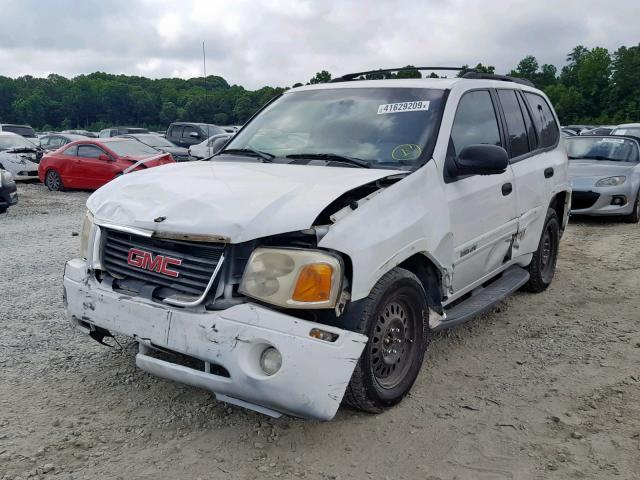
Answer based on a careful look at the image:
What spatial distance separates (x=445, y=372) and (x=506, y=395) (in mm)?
453

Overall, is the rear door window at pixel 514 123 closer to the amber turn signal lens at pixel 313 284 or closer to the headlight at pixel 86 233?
the amber turn signal lens at pixel 313 284

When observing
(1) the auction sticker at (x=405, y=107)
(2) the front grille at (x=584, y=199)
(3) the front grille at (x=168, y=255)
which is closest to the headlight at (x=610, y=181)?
(2) the front grille at (x=584, y=199)

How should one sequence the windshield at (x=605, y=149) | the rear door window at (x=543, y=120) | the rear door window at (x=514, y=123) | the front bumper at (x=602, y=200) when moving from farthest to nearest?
the windshield at (x=605, y=149), the front bumper at (x=602, y=200), the rear door window at (x=543, y=120), the rear door window at (x=514, y=123)

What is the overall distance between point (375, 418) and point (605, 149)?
944 centimetres

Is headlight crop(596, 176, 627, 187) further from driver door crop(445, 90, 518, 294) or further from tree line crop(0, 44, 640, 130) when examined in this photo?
tree line crop(0, 44, 640, 130)

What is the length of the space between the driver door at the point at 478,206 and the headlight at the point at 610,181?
5.94 m

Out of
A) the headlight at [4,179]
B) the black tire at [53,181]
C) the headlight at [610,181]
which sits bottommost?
the black tire at [53,181]

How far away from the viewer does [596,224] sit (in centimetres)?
1030

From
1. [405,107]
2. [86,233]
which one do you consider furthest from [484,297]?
[86,233]

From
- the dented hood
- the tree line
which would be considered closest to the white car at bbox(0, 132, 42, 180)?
the dented hood

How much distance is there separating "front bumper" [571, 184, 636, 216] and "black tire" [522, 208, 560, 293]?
14.1 ft

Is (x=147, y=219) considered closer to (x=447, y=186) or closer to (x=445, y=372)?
(x=447, y=186)

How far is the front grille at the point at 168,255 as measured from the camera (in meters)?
3.04

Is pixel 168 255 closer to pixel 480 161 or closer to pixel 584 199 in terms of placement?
pixel 480 161
